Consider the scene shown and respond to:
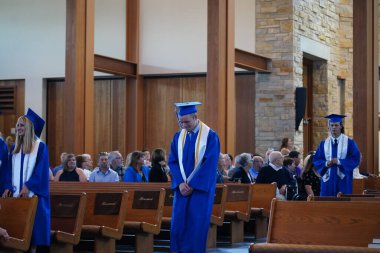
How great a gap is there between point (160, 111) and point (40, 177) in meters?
12.7

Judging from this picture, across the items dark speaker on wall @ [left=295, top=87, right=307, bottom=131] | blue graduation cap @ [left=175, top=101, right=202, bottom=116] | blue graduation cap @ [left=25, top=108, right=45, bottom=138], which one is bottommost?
blue graduation cap @ [left=25, top=108, right=45, bottom=138]

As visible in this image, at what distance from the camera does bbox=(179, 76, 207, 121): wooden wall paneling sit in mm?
19984

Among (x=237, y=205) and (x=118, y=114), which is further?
(x=118, y=114)

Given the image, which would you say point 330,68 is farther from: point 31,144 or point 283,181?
point 31,144

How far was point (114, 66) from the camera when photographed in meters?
18.9

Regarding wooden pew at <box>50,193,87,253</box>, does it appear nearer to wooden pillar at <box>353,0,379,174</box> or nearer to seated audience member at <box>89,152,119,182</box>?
seated audience member at <box>89,152,119,182</box>

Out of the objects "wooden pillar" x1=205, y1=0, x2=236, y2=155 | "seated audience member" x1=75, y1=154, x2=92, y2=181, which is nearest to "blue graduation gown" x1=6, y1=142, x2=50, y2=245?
"seated audience member" x1=75, y1=154, x2=92, y2=181

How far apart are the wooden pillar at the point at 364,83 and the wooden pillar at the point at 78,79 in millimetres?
6534

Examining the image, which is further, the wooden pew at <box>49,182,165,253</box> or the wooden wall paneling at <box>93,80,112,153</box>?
the wooden wall paneling at <box>93,80,112,153</box>

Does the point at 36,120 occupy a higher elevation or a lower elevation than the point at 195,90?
lower

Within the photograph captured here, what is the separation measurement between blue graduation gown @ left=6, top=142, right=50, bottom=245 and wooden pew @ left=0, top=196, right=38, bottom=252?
344mm

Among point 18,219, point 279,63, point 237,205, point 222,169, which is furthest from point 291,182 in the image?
point 279,63

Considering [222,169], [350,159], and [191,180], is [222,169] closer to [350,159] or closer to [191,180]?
[350,159]

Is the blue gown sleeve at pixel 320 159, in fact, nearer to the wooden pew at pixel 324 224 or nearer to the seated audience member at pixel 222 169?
the seated audience member at pixel 222 169
